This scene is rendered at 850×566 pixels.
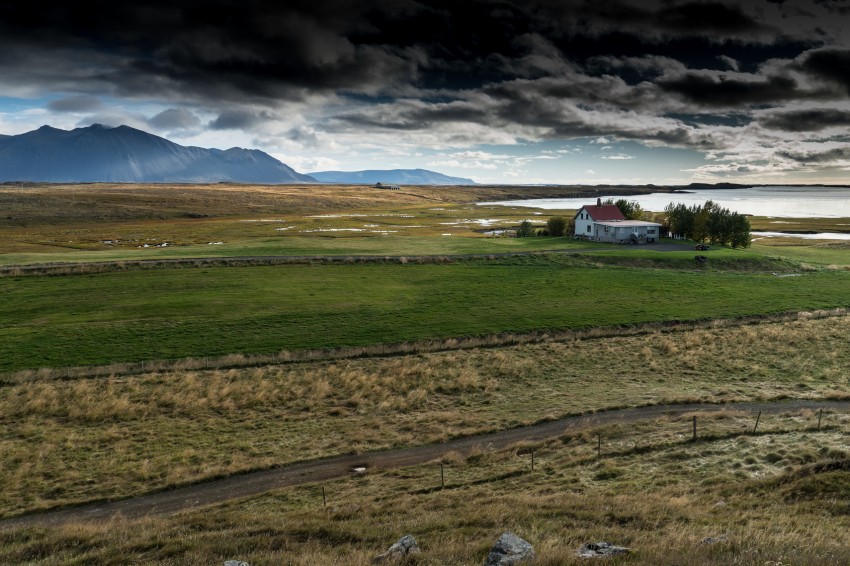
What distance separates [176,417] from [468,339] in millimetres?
23234

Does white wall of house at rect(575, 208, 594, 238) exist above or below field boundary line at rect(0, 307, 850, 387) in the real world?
above

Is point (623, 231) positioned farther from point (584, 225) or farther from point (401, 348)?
point (401, 348)

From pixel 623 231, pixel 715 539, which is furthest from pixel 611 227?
pixel 715 539

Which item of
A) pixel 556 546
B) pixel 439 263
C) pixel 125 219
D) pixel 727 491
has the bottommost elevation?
pixel 727 491

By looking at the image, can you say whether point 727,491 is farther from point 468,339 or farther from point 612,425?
point 468,339

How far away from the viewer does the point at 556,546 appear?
12586 mm

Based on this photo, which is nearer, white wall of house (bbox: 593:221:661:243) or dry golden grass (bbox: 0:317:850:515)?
dry golden grass (bbox: 0:317:850:515)

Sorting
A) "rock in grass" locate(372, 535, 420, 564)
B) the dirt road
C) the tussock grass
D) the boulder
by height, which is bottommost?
the dirt road

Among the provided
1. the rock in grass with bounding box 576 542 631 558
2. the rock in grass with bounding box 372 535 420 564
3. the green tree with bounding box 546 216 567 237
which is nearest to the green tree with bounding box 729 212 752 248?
the green tree with bounding box 546 216 567 237

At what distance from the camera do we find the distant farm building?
96.1 m

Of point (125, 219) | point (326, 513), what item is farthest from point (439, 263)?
point (125, 219)

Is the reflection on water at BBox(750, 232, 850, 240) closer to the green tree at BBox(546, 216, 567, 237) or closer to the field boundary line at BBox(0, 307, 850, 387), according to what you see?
the green tree at BBox(546, 216, 567, 237)

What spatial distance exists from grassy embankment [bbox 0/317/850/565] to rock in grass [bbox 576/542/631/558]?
447mm

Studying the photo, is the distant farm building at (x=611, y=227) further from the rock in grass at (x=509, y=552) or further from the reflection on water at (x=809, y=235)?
the rock in grass at (x=509, y=552)
